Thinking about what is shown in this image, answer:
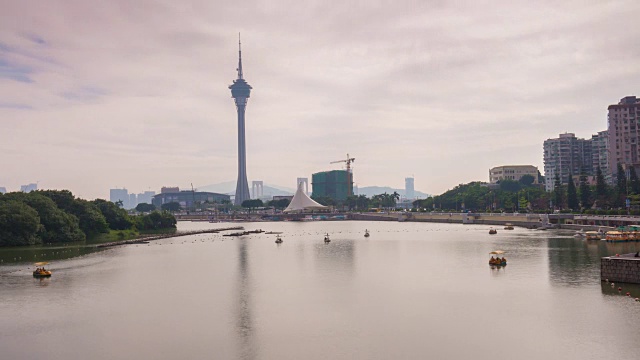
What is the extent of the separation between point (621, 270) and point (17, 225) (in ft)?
275

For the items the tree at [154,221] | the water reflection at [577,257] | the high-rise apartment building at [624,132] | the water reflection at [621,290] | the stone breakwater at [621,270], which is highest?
the high-rise apartment building at [624,132]

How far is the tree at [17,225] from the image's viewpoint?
90.0 metres

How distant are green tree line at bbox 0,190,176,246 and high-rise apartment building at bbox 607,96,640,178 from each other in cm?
13622

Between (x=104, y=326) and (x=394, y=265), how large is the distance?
36.1 meters

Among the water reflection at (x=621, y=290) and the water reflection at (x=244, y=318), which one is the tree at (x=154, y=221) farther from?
the water reflection at (x=621, y=290)

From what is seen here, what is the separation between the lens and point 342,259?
2884 inches

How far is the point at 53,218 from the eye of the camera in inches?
3939

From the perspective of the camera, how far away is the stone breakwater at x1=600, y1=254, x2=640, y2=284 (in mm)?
45344

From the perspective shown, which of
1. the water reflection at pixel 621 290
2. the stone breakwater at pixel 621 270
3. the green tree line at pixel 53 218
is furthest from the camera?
the green tree line at pixel 53 218

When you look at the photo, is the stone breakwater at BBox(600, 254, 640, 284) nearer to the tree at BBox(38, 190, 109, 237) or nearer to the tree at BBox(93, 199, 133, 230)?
the tree at BBox(38, 190, 109, 237)

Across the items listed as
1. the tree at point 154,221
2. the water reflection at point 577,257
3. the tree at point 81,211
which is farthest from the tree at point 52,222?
the water reflection at point 577,257

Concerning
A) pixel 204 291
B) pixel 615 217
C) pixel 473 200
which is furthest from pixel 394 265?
pixel 473 200

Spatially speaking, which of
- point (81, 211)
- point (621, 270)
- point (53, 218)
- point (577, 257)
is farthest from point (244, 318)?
point (81, 211)

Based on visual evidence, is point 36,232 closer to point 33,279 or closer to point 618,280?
point 33,279
